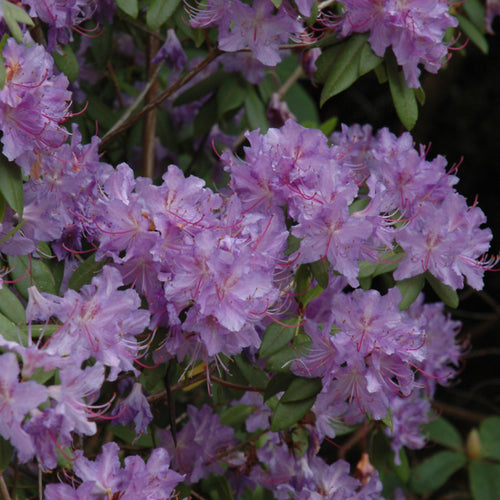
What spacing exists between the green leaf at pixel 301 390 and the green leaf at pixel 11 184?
507 millimetres

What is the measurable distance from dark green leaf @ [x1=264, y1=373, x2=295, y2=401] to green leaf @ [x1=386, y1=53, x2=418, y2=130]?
21.0 inches

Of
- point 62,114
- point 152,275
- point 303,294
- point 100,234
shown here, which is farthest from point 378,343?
point 62,114

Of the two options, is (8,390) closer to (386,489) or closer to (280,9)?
(280,9)

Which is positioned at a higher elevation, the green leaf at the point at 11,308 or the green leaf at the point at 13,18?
the green leaf at the point at 13,18

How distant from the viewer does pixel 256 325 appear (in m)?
1.38

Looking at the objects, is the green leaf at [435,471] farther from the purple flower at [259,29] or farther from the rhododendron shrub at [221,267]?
the purple flower at [259,29]

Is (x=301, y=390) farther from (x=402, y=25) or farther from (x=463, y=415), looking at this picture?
(x=463, y=415)

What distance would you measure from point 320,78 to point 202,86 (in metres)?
0.45

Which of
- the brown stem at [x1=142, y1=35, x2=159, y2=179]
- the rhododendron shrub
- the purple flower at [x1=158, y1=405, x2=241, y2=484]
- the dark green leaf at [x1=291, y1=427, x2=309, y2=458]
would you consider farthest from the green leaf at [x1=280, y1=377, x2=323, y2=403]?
the brown stem at [x1=142, y1=35, x2=159, y2=179]

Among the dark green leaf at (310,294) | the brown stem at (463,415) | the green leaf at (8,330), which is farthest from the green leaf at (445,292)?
the brown stem at (463,415)

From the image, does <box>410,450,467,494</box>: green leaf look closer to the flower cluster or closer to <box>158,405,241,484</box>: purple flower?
<box>158,405,241,484</box>: purple flower

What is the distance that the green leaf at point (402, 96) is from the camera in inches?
61.2

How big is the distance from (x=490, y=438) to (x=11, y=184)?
6.09ft

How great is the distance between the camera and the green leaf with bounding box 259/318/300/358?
1.33 meters
